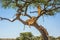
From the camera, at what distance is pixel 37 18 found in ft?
32.8

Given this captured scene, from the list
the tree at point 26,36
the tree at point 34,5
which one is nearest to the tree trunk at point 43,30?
the tree at point 34,5

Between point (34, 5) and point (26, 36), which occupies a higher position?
point (26, 36)

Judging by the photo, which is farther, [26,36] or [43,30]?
[26,36]

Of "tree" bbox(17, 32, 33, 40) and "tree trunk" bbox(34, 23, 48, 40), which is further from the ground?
"tree" bbox(17, 32, 33, 40)

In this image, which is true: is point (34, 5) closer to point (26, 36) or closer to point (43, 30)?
point (43, 30)

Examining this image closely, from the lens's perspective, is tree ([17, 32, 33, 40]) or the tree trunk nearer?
the tree trunk

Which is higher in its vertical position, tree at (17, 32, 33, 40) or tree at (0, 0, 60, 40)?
tree at (17, 32, 33, 40)

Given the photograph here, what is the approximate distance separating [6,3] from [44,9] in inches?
65.2

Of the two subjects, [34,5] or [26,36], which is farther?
[26,36]

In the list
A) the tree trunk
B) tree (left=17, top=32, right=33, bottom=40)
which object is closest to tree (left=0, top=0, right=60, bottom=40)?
the tree trunk

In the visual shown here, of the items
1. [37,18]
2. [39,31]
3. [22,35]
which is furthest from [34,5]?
[22,35]

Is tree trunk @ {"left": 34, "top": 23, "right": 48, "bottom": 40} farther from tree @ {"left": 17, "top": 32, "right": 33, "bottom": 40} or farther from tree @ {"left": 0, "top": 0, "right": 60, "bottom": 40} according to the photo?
tree @ {"left": 17, "top": 32, "right": 33, "bottom": 40}

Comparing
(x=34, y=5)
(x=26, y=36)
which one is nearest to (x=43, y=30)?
(x=34, y=5)

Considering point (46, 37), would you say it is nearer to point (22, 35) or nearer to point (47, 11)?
point (47, 11)
